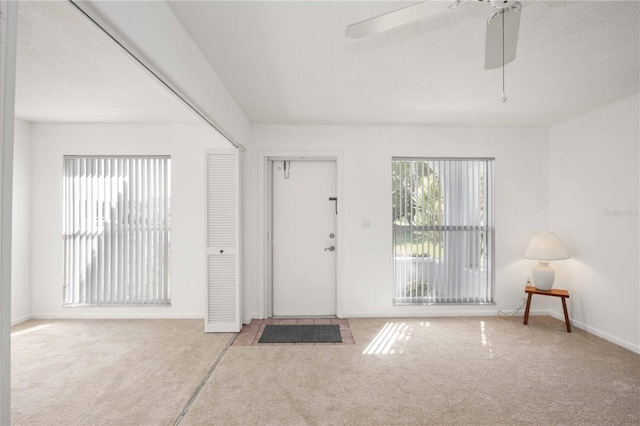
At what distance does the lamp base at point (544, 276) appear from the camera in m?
4.06

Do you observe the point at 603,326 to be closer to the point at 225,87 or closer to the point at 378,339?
the point at 378,339

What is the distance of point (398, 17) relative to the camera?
1511 mm

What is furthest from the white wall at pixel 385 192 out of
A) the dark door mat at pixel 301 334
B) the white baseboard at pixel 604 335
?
the white baseboard at pixel 604 335

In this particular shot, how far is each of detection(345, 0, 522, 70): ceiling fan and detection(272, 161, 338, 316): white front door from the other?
289cm

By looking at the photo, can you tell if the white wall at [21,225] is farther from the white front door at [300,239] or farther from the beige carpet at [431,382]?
the white front door at [300,239]

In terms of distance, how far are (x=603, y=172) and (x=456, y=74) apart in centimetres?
223

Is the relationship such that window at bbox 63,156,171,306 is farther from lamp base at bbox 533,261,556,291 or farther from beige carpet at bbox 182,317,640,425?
lamp base at bbox 533,261,556,291

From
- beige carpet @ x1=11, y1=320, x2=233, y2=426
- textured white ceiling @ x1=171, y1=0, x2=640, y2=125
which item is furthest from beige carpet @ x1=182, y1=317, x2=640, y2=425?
textured white ceiling @ x1=171, y1=0, x2=640, y2=125

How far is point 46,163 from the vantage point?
14.5 ft

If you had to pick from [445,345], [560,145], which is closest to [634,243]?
[560,145]

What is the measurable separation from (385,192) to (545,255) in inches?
78.4

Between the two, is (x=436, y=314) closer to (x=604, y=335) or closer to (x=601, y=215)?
(x=604, y=335)

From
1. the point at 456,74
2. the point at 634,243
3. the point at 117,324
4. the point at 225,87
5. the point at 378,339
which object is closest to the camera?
the point at 456,74

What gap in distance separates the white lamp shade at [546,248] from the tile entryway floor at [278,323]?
2.39m
